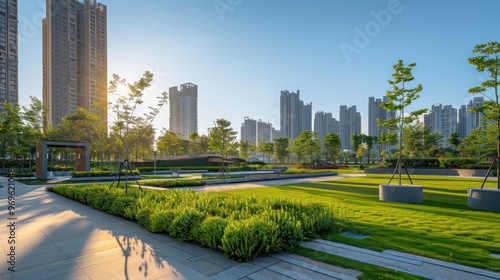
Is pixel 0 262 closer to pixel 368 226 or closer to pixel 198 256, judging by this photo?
pixel 198 256

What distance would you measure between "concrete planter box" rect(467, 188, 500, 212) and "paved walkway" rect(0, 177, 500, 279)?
5992 mm

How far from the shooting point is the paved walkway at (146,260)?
3.56 m

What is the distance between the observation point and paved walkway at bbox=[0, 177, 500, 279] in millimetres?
3557

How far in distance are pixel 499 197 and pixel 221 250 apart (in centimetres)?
855

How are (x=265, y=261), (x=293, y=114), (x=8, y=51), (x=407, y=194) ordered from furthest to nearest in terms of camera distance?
(x=8, y=51)
(x=293, y=114)
(x=407, y=194)
(x=265, y=261)

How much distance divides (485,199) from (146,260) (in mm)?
9563

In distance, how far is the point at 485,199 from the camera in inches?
312

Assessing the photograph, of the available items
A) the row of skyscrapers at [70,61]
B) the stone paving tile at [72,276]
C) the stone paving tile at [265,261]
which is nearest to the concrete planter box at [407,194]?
the stone paving tile at [265,261]

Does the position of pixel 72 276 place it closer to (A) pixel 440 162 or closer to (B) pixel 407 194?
(B) pixel 407 194

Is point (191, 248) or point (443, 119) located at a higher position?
point (443, 119)

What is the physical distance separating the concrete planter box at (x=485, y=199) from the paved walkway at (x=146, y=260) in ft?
19.7

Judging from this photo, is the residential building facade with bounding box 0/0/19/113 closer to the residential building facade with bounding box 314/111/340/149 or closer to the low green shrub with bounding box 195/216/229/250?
the residential building facade with bounding box 314/111/340/149

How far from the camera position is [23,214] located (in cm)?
798

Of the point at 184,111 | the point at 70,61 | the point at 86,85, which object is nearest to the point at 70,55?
the point at 70,61
